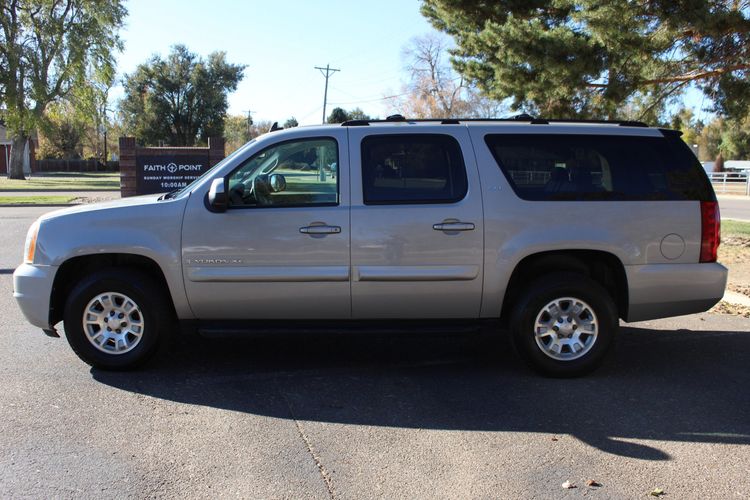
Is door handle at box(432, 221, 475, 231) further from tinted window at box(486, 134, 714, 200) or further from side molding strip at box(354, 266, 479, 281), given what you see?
tinted window at box(486, 134, 714, 200)

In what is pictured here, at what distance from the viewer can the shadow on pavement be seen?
4.36 m

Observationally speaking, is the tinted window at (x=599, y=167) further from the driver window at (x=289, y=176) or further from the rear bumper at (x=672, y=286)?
the driver window at (x=289, y=176)

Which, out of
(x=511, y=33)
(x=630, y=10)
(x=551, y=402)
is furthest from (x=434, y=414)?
(x=511, y=33)

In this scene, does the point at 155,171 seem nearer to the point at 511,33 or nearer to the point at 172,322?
the point at 511,33

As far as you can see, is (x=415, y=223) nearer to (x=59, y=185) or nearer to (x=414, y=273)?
(x=414, y=273)

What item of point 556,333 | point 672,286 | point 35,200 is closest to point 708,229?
point 672,286

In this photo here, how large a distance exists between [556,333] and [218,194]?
2.86 metres

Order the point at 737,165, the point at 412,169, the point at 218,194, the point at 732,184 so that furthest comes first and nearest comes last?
the point at 737,165, the point at 732,184, the point at 412,169, the point at 218,194

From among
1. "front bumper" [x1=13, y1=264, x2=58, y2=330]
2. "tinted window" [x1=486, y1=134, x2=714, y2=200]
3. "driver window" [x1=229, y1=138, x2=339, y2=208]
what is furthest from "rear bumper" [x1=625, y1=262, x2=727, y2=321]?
"front bumper" [x1=13, y1=264, x2=58, y2=330]

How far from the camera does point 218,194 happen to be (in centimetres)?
488

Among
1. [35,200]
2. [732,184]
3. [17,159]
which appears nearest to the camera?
[35,200]

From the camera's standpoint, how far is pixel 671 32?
9.77 m

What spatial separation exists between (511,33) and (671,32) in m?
2.54

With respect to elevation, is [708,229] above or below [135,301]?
above
